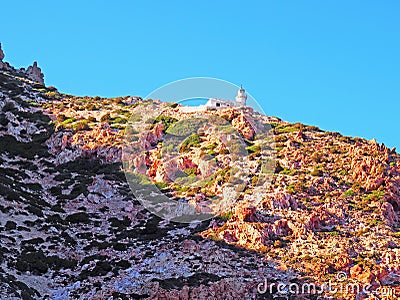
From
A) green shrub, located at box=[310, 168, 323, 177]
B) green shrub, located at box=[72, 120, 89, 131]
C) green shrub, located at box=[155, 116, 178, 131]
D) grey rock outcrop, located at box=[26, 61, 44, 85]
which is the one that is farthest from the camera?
grey rock outcrop, located at box=[26, 61, 44, 85]

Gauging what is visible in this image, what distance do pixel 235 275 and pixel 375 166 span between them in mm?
18744

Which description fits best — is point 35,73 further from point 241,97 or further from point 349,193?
point 349,193

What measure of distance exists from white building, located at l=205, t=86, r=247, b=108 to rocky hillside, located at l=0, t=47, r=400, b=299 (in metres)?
5.64

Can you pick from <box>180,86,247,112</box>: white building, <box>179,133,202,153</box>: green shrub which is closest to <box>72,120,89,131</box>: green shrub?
<box>179,133,202,153</box>: green shrub

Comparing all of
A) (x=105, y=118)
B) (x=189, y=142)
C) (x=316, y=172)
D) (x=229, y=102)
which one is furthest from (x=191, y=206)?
(x=229, y=102)

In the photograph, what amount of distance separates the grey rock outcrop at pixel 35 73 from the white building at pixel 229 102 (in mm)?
36253

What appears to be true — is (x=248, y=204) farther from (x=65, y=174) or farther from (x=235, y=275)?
(x=65, y=174)

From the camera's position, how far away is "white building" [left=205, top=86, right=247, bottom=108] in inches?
2923

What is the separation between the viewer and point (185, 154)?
55.1m

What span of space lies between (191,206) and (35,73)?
64.0 m

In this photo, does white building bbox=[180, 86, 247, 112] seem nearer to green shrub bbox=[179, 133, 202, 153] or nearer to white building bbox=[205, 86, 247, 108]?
white building bbox=[205, 86, 247, 108]

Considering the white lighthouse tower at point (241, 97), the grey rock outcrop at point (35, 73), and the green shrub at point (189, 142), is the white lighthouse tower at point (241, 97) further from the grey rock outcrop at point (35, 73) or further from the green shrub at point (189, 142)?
the grey rock outcrop at point (35, 73)

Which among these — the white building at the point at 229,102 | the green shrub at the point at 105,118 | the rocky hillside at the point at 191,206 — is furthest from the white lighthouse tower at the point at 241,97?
the green shrub at the point at 105,118

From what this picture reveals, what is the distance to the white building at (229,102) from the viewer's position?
7425 cm
